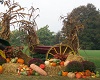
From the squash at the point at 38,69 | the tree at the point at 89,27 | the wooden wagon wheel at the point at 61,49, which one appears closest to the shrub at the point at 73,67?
the squash at the point at 38,69

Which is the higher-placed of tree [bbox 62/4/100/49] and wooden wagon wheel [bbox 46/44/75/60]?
tree [bbox 62/4/100/49]

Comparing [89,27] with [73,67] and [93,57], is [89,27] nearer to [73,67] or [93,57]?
[93,57]

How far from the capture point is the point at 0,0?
2084 centimetres

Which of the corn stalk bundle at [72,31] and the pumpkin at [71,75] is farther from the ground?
the corn stalk bundle at [72,31]

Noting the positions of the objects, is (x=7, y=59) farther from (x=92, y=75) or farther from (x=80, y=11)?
(x=80, y=11)

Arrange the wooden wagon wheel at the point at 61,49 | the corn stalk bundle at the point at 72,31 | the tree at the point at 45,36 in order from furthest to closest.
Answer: the tree at the point at 45,36, the corn stalk bundle at the point at 72,31, the wooden wagon wheel at the point at 61,49

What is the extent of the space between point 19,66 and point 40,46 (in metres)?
4.08

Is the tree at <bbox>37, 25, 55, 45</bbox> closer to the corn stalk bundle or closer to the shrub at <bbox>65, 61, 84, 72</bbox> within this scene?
the corn stalk bundle

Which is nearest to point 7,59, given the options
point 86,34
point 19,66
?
point 19,66

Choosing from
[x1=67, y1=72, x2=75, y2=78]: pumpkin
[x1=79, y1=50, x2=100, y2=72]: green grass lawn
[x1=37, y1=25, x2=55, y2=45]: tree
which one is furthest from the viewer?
[x1=37, y1=25, x2=55, y2=45]: tree

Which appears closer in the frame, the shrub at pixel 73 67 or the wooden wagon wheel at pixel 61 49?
the shrub at pixel 73 67

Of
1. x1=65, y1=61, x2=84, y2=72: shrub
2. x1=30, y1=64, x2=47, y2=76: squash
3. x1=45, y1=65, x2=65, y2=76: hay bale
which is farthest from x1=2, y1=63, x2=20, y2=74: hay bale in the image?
x1=65, y1=61, x2=84, y2=72: shrub

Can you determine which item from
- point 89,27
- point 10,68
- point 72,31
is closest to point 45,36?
point 89,27

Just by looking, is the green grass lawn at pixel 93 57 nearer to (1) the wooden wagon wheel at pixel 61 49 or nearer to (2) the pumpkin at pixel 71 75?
(1) the wooden wagon wheel at pixel 61 49
